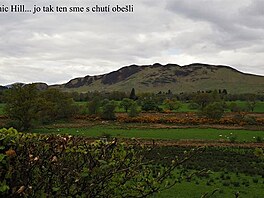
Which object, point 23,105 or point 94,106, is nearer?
point 23,105

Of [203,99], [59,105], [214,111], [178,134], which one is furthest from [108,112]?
[203,99]

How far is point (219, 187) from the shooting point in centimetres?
1609

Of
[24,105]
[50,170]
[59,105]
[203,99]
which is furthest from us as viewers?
[203,99]

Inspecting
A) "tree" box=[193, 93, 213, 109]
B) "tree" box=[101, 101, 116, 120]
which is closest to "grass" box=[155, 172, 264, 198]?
"tree" box=[101, 101, 116, 120]

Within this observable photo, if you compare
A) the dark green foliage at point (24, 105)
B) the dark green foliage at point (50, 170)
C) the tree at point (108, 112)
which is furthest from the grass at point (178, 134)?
the dark green foliage at point (50, 170)

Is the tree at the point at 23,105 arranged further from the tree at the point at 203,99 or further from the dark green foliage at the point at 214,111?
the tree at the point at 203,99

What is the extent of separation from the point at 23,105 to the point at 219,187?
33247 millimetres

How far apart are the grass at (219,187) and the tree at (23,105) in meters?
30.8

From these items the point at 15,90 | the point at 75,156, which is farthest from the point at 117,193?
the point at 15,90

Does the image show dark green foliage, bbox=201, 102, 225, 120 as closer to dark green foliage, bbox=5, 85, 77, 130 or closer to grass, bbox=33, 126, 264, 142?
grass, bbox=33, 126, 264, 142

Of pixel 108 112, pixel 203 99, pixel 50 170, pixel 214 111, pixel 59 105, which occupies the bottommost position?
pixel 108 112

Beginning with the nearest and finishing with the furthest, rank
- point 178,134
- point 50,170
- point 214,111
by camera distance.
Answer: point 50,170 < point 178,134 < point 214,111

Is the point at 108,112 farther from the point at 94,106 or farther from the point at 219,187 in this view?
the point at 219,187

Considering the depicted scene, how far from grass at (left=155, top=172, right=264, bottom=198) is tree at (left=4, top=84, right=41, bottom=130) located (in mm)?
30801
